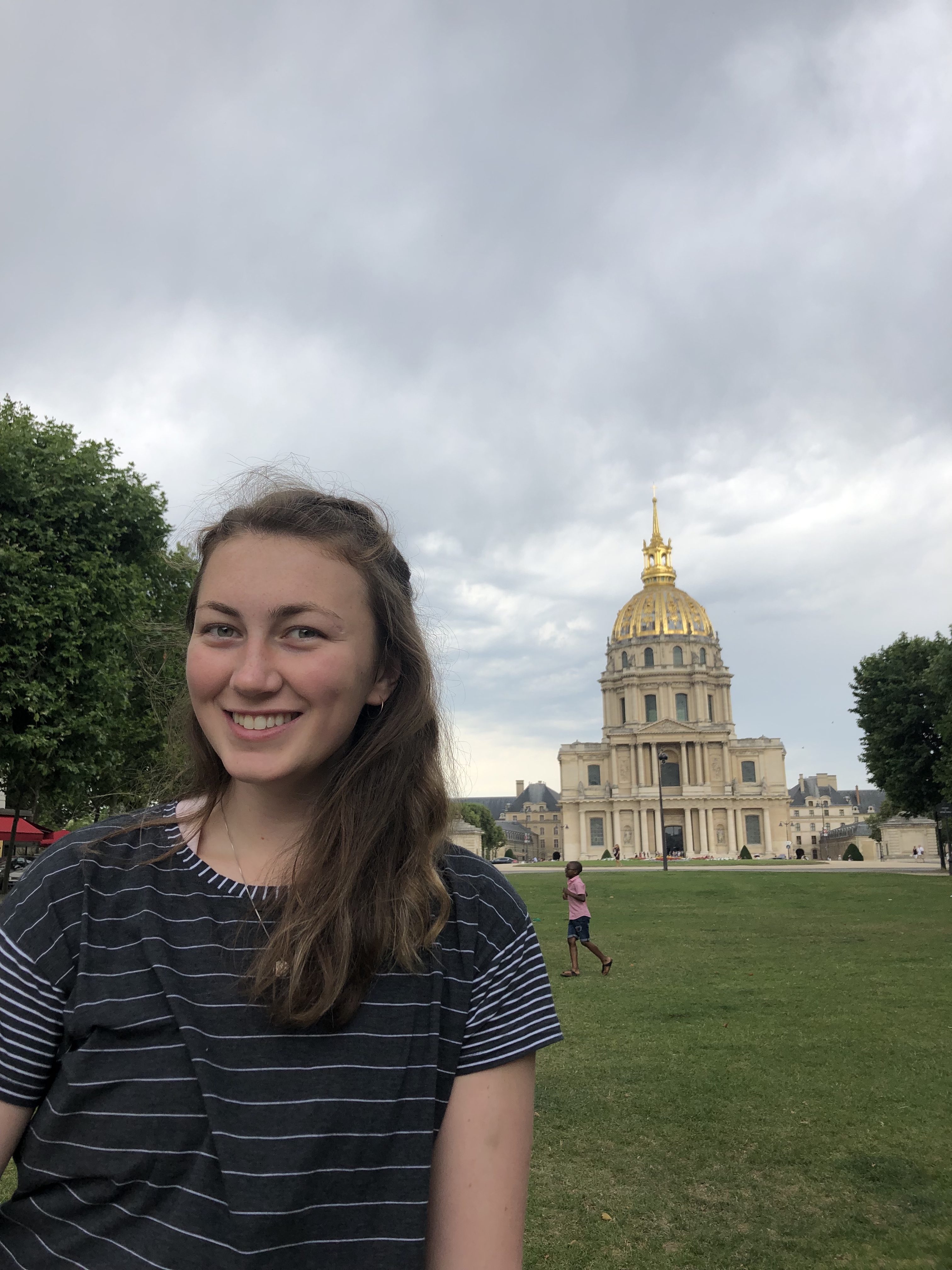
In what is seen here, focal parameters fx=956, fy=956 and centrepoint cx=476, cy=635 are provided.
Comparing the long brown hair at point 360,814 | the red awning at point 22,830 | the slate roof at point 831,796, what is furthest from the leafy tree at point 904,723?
the slate roof at point 831,796

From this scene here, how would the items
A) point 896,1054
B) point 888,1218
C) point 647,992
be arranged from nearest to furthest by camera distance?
point 888,1218
point 896,1054
point 647,992

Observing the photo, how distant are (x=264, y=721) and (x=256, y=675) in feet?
0.36

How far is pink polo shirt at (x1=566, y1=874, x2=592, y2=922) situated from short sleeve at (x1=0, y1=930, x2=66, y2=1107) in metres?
12.0

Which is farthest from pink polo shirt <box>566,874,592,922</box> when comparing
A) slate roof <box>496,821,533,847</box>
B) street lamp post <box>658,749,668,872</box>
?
slate roof <box>496,821,533,847</box>

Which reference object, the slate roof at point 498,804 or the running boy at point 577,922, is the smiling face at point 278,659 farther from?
the slate roof at point 498,804

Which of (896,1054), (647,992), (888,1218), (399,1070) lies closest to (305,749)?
(399,1070)

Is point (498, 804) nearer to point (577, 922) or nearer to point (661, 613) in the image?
point (661, 613)

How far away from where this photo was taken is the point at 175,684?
Result: 3033mm

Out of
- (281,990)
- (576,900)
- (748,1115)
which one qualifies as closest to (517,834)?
(576,900)

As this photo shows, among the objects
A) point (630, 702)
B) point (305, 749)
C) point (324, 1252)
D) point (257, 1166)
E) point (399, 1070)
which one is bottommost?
point (324, 1252)

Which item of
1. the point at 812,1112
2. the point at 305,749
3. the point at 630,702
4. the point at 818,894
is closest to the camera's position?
the point at 305,749

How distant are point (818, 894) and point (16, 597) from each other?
2314 centimetres

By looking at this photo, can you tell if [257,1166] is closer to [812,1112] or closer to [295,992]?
[295,992]

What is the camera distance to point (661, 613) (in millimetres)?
104938
